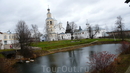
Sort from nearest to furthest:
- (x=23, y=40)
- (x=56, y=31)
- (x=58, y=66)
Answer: (x=58, y=66), (x=23, y=40), (x=56, y=31)

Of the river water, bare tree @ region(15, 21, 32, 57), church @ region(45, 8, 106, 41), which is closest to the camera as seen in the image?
the river water

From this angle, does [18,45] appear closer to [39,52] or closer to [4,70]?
[39,52]

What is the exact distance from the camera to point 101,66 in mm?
7656

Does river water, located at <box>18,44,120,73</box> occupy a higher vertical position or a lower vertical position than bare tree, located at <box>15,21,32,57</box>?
lower

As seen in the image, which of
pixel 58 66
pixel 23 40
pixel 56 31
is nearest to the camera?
pixel 58 66

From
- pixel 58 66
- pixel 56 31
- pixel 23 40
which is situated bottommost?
pixel 58 66

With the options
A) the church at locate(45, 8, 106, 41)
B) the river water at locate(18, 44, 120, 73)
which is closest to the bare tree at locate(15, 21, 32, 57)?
the river water at locate(18, 44, 120, 73)

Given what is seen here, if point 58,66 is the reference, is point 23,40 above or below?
above

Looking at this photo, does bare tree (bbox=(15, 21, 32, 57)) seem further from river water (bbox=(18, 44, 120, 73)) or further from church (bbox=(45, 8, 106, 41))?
church (bbox=(45, 8, 106, 41))

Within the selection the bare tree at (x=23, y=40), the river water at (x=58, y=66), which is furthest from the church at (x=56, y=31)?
the river water at (x=58, y=66)

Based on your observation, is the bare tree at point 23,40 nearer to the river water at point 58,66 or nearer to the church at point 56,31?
the river water at point 58,66

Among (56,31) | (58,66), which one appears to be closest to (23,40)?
(58,66)

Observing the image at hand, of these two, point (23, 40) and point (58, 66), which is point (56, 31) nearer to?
point (23, 40)

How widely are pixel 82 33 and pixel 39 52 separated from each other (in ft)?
209
